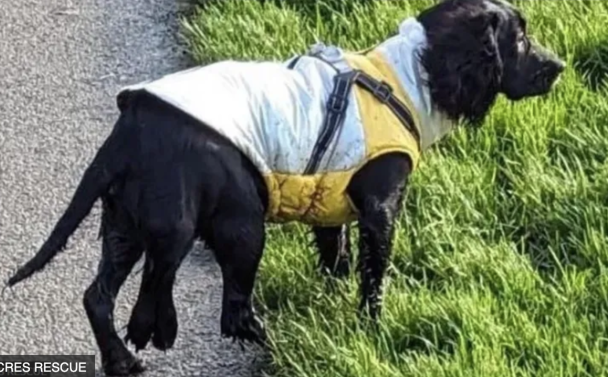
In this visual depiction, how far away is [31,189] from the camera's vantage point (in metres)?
5.57

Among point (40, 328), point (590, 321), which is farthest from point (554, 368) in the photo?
point (40, 328)

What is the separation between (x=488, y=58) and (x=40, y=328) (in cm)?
152

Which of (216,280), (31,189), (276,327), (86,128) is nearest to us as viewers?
(276,327)

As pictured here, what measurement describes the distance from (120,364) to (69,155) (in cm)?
143

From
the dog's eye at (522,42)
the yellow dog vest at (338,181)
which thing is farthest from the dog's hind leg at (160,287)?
Result: the dog's eye at (522,42)

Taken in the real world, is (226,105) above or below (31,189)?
above

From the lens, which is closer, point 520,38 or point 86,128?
point 520,38

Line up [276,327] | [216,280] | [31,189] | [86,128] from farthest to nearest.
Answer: [86,128] < [31,189] < [216,280] < [276,327]

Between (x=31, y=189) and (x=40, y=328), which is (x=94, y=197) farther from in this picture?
(x=31, y=189)

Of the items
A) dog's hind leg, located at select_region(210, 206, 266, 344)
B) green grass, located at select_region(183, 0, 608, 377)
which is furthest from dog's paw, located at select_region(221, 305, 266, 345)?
green grass, located at select_region(183, 0, 608, 377)

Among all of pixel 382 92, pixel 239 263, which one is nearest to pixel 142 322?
pixel 239 263

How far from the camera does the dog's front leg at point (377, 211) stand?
4535 mm

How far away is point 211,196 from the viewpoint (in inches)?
169

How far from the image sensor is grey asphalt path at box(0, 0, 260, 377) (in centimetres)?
473
